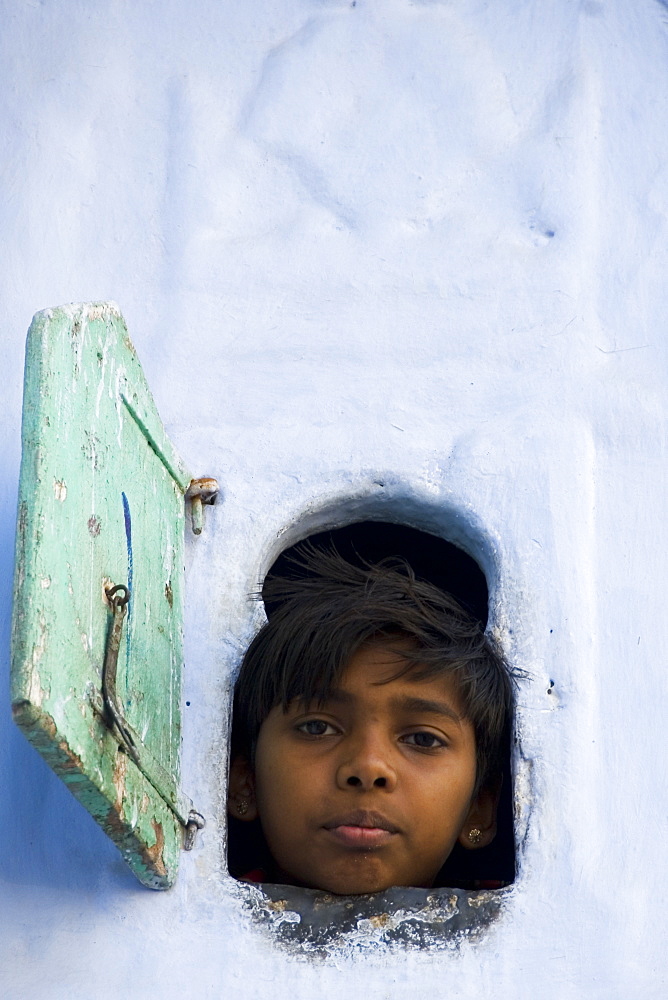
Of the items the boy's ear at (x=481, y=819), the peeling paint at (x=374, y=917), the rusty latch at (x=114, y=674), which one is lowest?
the peeling paint at (x=374, y=917)

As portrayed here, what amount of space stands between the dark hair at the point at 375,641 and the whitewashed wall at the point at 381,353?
0.07 metres

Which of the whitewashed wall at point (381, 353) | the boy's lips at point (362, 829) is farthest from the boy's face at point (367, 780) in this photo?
the whitewashed wall at point (381, 353)

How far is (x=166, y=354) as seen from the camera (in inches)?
118

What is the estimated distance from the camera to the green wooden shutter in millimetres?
1962

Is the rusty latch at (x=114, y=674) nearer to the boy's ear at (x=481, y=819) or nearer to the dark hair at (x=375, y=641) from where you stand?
the dark hair at (x=375, y=641)

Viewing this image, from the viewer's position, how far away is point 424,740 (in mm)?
2658

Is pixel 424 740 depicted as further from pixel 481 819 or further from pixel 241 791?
pixel 241 791

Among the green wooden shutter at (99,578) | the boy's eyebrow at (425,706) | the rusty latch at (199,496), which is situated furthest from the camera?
the rusty latch at (199,496)

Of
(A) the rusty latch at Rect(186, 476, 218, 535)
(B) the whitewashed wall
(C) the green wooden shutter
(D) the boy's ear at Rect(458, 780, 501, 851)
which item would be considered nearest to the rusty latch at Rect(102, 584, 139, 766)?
(C) the green wooden shutter

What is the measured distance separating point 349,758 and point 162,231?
1.21m

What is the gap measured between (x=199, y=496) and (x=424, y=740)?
0.60 m

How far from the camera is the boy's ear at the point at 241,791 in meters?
2.80

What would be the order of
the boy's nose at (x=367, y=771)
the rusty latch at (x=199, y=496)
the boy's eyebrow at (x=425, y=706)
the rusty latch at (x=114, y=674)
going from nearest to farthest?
the rusty latch at (x=114, y=674), the boy's nose at (x=367, y=771), the boy's eyebrow at (x=425, y=706), the rusty latch at (x=199, y=496)

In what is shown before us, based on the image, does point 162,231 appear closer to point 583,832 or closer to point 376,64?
point 376,64
